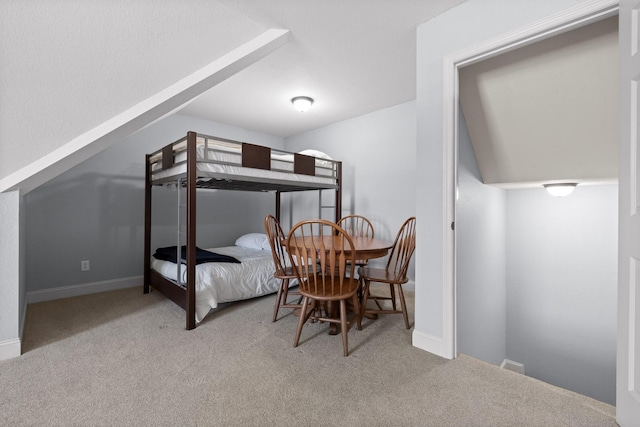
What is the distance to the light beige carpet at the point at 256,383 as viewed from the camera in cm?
122

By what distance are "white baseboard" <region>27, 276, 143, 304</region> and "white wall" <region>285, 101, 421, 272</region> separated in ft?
8.37

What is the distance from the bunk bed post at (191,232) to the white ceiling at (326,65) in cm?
85

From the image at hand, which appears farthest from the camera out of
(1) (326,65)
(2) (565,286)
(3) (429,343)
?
(2) (565,286)

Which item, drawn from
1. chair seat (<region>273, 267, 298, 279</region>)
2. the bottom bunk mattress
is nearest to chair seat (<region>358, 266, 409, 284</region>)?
chair seat (<region>273, 267, 298, 279</region>)

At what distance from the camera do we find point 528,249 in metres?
2.86

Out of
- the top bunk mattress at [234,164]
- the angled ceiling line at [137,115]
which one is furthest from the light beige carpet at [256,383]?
the top bunk mattress at [234,164]

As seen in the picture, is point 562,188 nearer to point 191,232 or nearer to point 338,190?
point 338,190

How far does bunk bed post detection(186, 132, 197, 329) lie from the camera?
6.94ft

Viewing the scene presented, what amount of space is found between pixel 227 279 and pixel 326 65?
6.76ft

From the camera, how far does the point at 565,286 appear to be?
2.67 metres

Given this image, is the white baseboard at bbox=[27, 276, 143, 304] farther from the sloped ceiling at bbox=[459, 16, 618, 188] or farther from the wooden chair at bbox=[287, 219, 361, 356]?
the sloped ceiling at bbox=[459, 16, 618, 188]

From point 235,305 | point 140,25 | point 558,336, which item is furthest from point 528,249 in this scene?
point 140,25

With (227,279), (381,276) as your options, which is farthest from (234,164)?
(381,276)

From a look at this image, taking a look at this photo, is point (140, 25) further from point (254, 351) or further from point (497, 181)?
point (497, 181)
